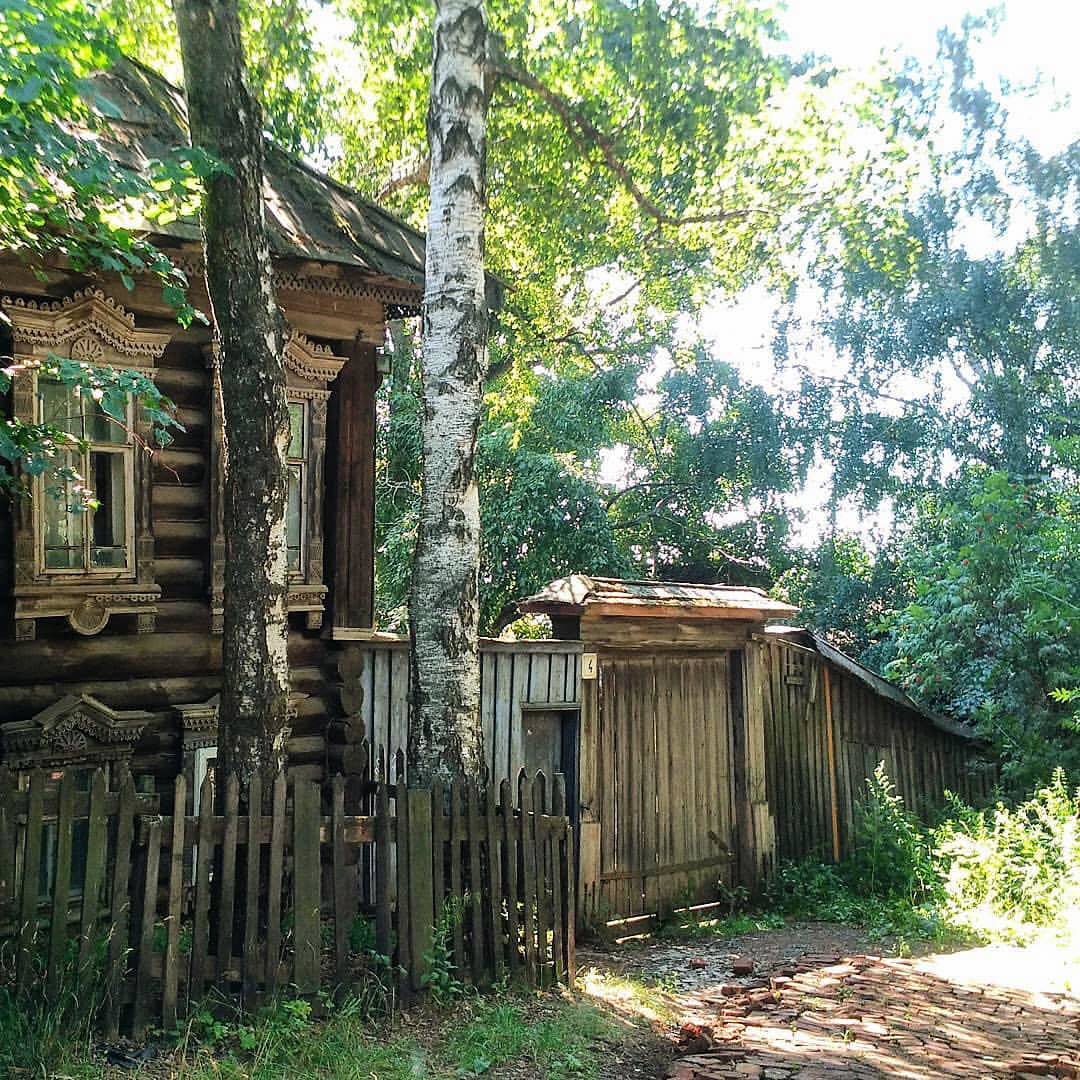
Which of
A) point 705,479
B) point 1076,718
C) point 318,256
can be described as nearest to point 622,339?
point 705,479

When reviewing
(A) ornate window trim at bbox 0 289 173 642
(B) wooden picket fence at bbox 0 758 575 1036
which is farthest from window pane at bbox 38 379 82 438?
(B) wooden picket fence at bbox 0 758 575 1036

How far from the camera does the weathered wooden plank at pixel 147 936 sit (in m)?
5.33

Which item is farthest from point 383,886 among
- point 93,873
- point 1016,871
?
point 1016,871

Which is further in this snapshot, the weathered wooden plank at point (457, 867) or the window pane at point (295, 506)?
the window pane at point (295, 506)

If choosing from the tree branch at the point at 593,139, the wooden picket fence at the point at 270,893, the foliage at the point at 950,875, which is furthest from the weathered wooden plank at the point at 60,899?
the tree branch at the point at 593,139

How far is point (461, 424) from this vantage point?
23.9 ft

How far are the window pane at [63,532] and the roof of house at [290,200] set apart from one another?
200 centimetres

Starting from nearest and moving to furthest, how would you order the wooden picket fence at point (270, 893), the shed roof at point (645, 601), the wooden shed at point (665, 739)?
1. the wooden picket fence at point (270, 893)
2. the shed roof at point (645, 601)
3. the wooden shed at point (665, 739)

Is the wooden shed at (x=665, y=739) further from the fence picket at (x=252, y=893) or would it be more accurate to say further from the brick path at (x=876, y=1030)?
the fence picket at (x=252, y=893)

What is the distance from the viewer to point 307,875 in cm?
590

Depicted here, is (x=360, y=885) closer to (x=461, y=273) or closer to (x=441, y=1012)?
(x=441, y=1012)

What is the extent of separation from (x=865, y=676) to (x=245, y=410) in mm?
8323

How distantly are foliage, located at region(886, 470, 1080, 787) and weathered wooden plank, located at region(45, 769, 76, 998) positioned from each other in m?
9.52

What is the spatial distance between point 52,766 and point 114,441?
7.48 ft
